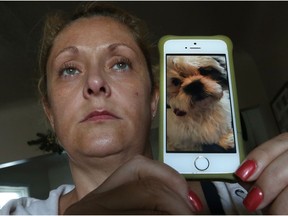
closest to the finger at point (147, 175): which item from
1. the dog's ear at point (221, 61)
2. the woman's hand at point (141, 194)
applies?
the woman's hand at point (141, 194)

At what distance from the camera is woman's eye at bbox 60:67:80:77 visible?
1.80ft

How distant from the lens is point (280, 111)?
1338 mm

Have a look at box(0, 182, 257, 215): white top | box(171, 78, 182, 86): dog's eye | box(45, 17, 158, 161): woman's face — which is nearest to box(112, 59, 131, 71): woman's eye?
box(45, 17, 158, 161): woman's face

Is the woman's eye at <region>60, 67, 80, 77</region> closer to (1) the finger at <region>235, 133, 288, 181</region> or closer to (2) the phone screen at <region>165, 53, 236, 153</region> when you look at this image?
(2) the phone screen at <region>165, 53, 236, 153</region>

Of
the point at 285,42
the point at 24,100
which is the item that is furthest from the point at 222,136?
the point at 24,100

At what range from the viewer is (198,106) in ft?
1.54

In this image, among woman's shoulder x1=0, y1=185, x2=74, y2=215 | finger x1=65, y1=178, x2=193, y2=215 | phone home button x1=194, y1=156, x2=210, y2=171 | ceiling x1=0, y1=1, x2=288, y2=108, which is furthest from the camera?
ceiling x1=0, y1=1, x2=288, y2=108

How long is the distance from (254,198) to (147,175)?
0.12m

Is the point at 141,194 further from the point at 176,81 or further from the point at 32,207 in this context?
the point at 32,207

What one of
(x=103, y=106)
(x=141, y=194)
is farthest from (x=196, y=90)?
(x=141, y=194)

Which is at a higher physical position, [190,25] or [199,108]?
[190,25]

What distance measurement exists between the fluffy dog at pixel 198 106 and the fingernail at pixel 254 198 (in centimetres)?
10

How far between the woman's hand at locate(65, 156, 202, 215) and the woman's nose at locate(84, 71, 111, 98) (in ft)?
0.64

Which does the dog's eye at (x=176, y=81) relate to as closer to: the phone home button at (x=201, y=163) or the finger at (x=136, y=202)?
the phone home button at (x=201, y=163)
